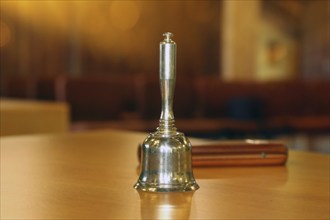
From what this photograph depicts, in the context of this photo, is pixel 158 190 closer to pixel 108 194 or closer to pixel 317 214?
pixel 108 194

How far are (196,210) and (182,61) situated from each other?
7809 mm

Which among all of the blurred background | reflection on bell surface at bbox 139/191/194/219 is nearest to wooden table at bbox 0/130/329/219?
reflection on bell surface at bbox 139/191/194/219

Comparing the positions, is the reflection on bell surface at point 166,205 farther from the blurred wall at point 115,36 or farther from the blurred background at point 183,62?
the blurred wall at point 115,36

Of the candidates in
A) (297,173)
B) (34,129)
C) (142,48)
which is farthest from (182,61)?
(297,173)

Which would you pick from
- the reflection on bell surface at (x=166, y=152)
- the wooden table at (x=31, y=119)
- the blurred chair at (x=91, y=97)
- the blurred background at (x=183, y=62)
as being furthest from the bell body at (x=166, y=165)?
the blurred chair at (x=91, y=97)

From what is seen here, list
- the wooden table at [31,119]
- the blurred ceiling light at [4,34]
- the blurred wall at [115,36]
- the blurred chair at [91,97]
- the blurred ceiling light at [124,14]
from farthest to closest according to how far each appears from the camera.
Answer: the blurred ceiling light at [124,14] → the blurred wall at [115,36] → the blurred ceiling light at [4,34] → the blurred chair at [91,97] → the wooden table at [31,119]

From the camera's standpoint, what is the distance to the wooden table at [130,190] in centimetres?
80

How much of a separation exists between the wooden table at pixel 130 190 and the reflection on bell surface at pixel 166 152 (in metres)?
0.03

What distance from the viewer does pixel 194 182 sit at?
984mm

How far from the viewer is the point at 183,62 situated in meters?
8.58

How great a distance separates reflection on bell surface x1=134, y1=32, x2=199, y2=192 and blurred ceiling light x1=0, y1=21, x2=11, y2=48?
20.2 feet

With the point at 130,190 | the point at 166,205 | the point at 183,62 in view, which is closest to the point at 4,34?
the point at 183,62

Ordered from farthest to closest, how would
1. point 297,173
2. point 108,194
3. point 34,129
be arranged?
point 34,129
point 297,173
point 108,194

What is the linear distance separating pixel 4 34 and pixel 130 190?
20.4 feet
